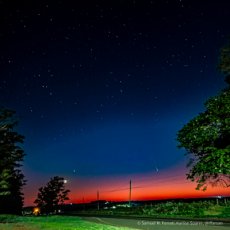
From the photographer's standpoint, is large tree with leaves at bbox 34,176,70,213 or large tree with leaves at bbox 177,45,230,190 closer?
large tree with leaves at bbox 177,45,230,190

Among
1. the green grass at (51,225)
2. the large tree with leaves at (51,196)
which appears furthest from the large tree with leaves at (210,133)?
the large tree with leaves at (51,196)

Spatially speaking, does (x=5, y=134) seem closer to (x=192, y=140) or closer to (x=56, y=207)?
(x=192, y=140)

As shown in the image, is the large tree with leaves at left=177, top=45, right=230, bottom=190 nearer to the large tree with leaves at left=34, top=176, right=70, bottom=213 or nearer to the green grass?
the green grass

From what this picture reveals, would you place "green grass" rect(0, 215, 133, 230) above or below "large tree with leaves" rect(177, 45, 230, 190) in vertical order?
below

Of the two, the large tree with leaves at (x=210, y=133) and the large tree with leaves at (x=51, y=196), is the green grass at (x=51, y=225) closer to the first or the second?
the large tree with leaves at (x=210, y=133)

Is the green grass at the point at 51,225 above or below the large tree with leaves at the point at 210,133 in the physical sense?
below

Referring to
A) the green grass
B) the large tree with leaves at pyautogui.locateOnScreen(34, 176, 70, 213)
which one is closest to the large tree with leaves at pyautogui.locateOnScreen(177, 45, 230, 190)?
the green grass

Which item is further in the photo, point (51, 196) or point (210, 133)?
point (51, 196)

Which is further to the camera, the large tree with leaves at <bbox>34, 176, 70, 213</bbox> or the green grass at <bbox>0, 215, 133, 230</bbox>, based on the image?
the large tree with leaves at <bbox>34, 176, 70, 213</bbox>

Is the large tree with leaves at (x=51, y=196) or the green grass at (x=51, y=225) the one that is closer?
the green grass at (x=51, y=225)

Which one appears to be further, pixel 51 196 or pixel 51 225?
pixel 51 196

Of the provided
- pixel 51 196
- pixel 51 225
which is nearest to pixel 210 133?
pixel 51 225

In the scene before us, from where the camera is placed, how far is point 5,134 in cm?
4222

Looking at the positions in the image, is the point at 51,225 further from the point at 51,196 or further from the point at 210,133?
the point at 51,196
